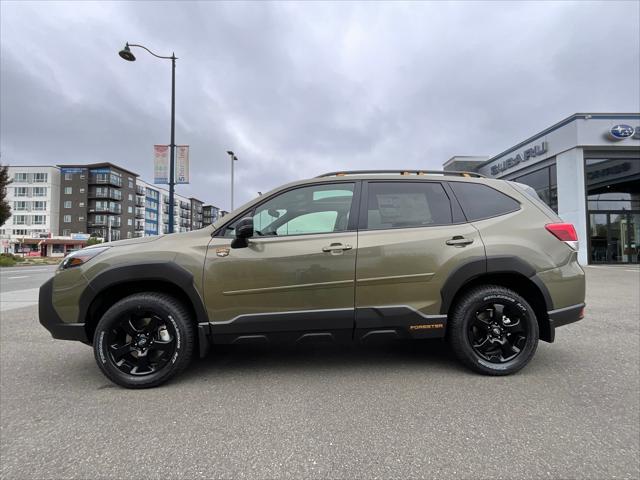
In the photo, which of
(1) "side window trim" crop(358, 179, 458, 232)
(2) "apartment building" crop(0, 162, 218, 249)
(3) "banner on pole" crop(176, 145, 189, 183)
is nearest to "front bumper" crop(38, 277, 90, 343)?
(1) "side window trim" crop(358, 179, 458, 232)

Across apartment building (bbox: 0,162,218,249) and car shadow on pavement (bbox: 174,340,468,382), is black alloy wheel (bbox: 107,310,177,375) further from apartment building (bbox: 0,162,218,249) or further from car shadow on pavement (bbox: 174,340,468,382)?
apartment building (bbox: 0,162,218,249)

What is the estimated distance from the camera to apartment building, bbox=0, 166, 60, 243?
6894 centimetres

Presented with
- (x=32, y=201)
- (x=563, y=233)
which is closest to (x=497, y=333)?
(x=563, y=233)

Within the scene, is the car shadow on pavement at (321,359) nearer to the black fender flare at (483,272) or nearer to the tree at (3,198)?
the black fender flare at (483,272)

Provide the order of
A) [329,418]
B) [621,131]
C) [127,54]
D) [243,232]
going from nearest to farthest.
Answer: [329,418], [243,232], [127,54], [621,131]

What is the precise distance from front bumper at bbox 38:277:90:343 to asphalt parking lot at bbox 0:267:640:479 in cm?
Answer: 44

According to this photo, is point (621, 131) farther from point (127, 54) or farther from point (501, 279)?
point (127, 54)

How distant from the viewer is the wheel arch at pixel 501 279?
112 inches

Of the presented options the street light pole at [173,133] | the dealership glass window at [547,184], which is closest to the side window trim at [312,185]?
the street light pole at [173,133]

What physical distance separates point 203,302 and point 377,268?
1.45 metres

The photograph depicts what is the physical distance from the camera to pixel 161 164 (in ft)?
39.1

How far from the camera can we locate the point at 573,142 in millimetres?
16547

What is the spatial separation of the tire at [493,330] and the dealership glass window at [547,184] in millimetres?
17747

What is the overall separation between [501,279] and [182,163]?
38.0ft
